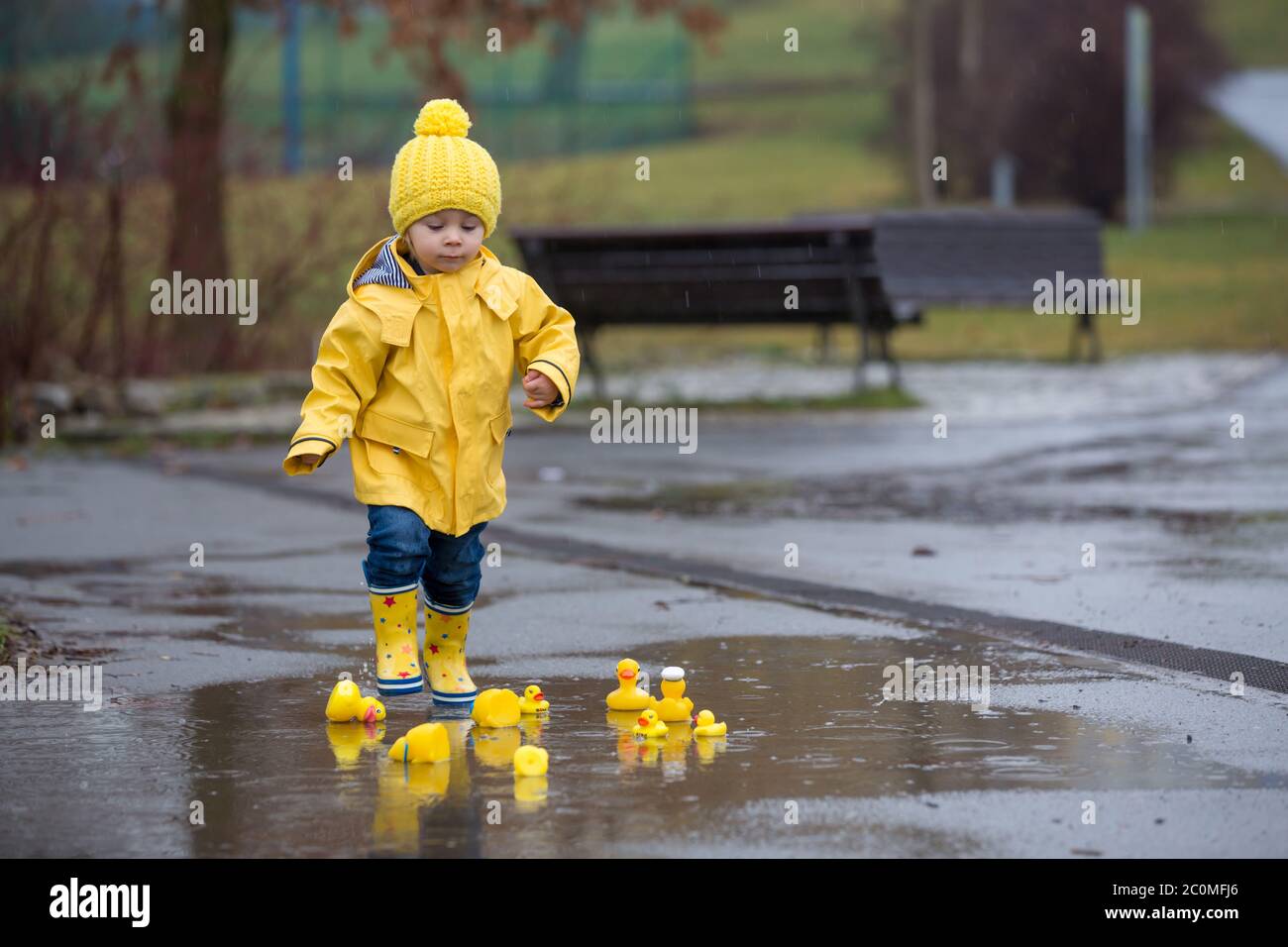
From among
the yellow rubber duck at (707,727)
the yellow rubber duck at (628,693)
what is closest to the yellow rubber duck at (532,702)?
the yellow rubber duck at (628,693)

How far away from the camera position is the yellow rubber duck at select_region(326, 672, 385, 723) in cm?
513

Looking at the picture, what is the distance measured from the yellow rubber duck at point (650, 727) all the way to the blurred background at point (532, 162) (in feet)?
30.8

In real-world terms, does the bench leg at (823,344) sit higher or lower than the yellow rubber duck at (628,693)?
higher

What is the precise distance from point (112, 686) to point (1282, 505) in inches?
239

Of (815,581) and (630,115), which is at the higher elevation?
(630,115)

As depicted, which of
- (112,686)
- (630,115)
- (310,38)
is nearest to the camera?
(112,686)

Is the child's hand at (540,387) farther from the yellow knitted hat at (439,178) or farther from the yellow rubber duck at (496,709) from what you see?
the yellow rubber duck at (496,709)

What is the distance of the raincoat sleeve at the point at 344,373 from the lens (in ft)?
16.8

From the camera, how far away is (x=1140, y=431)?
1338 cm

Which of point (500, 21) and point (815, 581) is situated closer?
point (815, 581)
